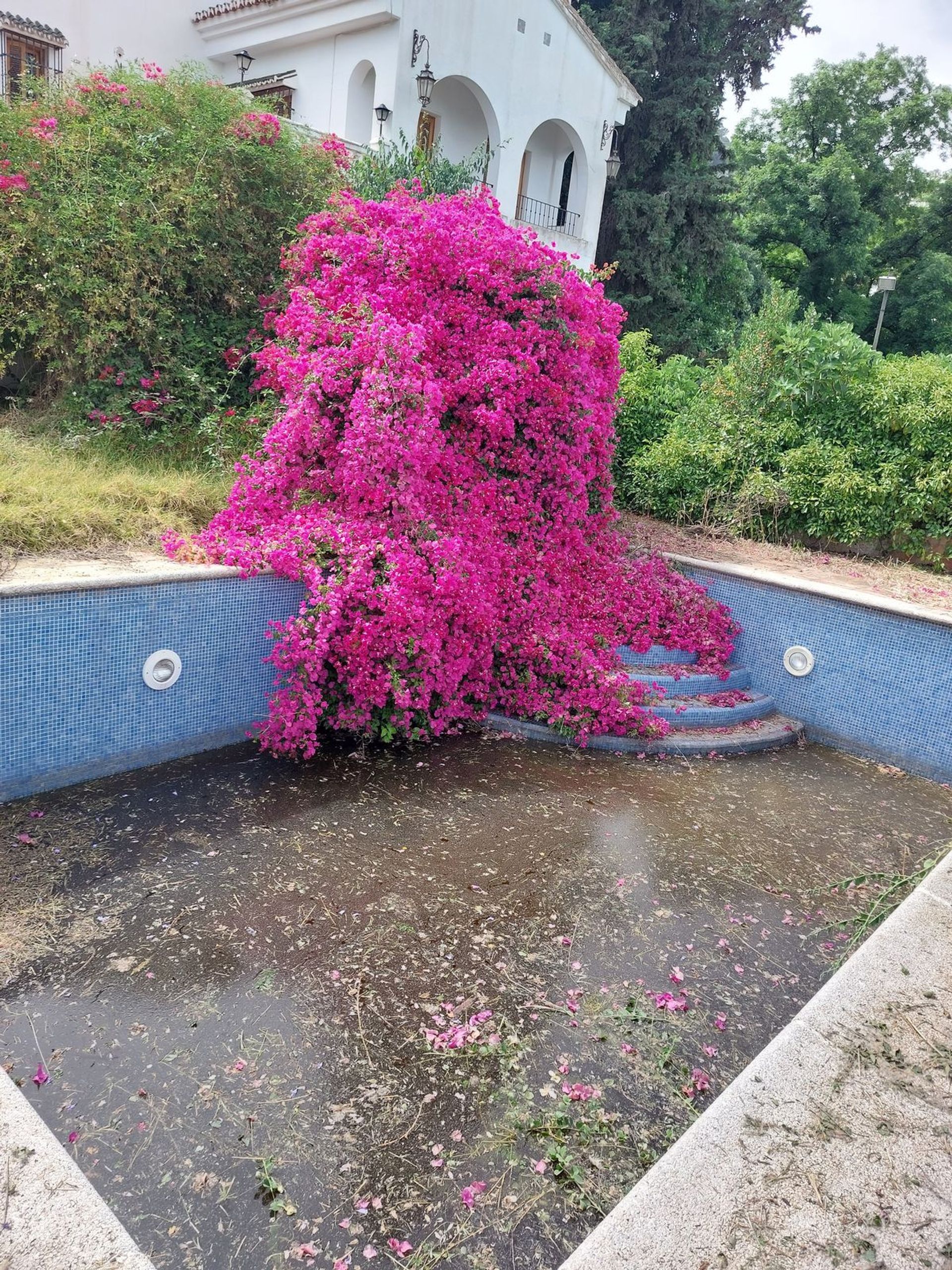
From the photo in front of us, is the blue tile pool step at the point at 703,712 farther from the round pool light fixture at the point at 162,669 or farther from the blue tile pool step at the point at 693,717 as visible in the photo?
the round pool light fixture at the point at 162,669

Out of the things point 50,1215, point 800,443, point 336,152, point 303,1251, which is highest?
point 336,152

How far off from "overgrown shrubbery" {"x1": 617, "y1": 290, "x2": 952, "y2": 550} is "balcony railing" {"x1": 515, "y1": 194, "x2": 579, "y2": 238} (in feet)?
26.7

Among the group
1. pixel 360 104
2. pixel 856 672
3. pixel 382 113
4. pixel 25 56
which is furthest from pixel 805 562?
pixel 25 56

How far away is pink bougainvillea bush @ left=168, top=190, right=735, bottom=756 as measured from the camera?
5066mm

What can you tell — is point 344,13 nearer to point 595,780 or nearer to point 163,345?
point 163,345

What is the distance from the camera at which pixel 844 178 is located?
21984mm

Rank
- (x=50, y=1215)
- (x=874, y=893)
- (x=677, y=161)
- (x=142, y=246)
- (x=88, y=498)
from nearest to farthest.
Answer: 1. (x=50, y=1215)
2. (x=874, y=893)
3. (x=88, y=498)
4. (x=142, y=246)
5. (x=677, y=161)

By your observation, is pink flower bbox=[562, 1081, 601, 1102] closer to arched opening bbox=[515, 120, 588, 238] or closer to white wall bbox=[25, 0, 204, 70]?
white wall bbox=[25, 0, 204, 70]

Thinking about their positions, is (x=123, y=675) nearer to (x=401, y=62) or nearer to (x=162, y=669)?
(x=162, y=669)

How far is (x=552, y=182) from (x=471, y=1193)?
59.6 feet

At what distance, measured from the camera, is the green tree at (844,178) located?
73.5 ft

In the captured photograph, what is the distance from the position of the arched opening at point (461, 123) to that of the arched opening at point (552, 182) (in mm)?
1262

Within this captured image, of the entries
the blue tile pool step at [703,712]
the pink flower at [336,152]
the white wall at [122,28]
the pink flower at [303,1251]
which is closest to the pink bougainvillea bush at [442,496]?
the blue tile pool step at [703,712]

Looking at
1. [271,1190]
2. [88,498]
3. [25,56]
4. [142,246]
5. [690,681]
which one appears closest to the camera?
[271,1190]
